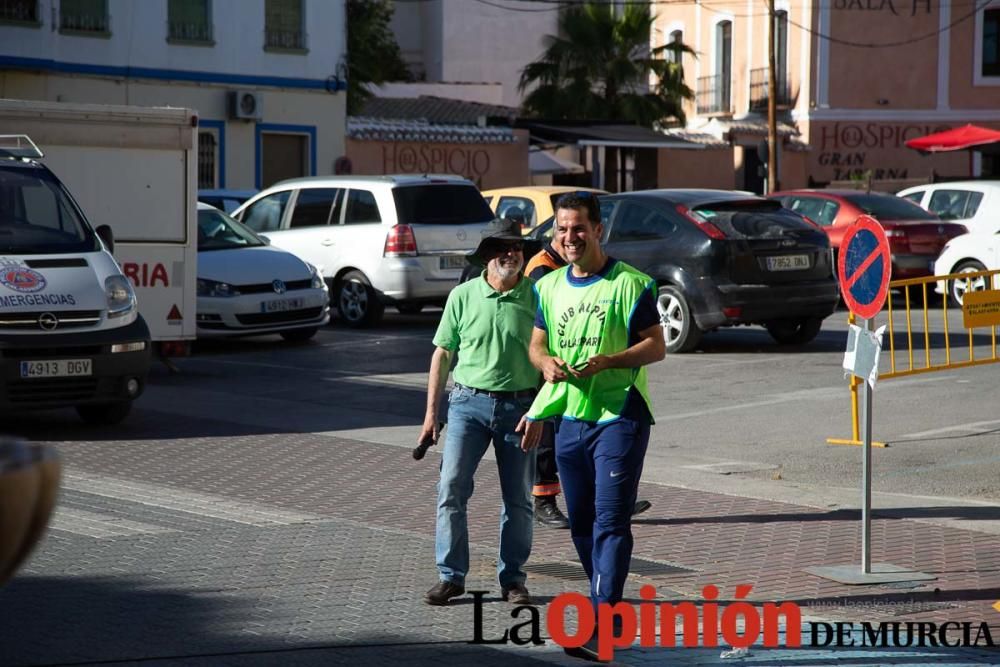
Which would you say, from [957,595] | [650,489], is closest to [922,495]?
[650,489]

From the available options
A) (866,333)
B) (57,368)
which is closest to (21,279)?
(57,368)

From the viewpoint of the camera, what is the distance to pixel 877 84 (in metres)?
43.8

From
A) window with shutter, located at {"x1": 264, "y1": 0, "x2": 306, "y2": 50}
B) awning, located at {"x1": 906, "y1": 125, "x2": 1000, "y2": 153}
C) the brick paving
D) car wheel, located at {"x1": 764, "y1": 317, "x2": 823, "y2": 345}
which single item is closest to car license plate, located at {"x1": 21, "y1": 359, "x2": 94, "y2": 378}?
the brick paving

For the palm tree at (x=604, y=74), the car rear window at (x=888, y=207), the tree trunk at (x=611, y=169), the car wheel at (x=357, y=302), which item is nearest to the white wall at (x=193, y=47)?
the palm tree at (x=604, y=74)

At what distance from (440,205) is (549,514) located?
11112 mm

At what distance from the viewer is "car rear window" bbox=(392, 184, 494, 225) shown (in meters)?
19.2

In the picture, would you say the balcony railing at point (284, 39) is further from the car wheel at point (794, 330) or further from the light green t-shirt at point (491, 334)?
the light green t-shirt at point (491, 334)

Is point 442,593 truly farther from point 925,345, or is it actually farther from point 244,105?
point 244,105

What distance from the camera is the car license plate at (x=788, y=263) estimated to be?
53.0 feet

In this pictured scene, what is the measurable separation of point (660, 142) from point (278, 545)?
3225 cm

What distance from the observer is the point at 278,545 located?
7918mm

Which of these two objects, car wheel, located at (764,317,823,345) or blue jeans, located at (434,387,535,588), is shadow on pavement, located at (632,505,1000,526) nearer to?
blue jeans, located at (434,387,535,588)

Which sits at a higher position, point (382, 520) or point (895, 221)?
point (895, 221)

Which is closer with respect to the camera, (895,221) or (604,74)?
(895,221)
